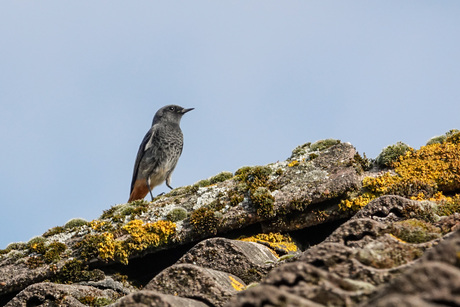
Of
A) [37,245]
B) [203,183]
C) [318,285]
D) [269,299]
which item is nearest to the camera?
[269,299]

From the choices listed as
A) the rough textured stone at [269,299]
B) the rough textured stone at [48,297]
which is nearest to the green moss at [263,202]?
the rough textured stone at [48,297]

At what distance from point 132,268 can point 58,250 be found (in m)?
1.04

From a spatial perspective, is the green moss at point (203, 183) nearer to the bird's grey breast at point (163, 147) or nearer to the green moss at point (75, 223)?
the green moss at point (75, 223)

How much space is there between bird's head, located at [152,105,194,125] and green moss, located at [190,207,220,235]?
9.91m

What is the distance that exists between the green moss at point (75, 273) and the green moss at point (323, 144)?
10.7ft

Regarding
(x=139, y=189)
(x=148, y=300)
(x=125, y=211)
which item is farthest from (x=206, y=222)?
(x=139, y=189)

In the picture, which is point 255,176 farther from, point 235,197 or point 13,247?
point 13,247

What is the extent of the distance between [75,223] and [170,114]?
870 cm

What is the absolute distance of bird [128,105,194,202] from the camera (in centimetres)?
Result: 1562

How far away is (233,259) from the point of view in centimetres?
500

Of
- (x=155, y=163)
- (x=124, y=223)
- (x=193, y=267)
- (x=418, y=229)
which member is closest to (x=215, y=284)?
(x=193, y=267)

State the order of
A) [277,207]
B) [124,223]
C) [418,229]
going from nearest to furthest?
[418,229], [277,207], [124,223]

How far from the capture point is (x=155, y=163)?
1567 cm

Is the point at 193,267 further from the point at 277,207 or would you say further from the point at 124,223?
the point at 124,223
